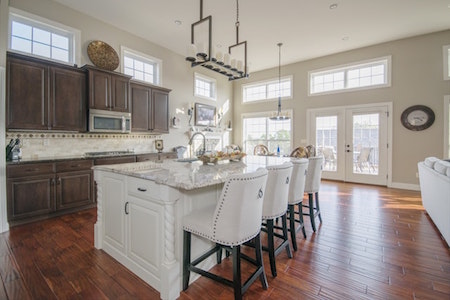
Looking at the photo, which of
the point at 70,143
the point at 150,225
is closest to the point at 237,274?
the point at 150,225

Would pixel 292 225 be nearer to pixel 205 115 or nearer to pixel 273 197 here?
pixel 273 197

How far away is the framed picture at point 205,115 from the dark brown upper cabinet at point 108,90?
7.79 feet

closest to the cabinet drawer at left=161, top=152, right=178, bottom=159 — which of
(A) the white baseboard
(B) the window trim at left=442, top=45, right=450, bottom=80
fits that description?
(A) the white baseboard

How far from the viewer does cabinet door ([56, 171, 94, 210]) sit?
326 cm

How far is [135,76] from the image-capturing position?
4.98 m

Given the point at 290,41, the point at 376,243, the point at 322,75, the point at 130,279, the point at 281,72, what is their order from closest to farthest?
1. the point at 130,279
2. the point at 376,243
3. the point at 290,41
4. the point at 322,75
5. the point at 281,72

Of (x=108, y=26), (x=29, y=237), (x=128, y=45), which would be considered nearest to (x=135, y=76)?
(x=128, y=45)

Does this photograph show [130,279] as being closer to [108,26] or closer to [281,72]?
[108,26]

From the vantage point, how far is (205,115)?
6.71 m

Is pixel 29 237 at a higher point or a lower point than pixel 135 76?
lower

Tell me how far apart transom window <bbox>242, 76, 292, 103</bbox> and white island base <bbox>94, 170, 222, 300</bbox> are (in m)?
5.85

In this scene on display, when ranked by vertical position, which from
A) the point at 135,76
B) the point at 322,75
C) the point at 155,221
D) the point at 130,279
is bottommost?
the point at 130,279

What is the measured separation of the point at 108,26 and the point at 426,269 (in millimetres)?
6315

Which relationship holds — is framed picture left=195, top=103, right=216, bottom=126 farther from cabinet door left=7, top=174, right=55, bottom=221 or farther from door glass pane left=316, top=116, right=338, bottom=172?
cabinet door left=7, top=174, right=55, bottom=221
